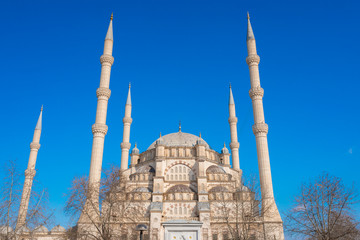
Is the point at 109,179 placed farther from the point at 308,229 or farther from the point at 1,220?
the point at 308,229

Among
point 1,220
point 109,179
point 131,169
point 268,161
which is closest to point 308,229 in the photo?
point 268,161

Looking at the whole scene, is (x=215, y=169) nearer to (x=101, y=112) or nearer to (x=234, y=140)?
(x=234, y=140)

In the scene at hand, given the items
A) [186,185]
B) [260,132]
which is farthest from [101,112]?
[260,132]

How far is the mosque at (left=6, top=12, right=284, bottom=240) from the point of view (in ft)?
81.6

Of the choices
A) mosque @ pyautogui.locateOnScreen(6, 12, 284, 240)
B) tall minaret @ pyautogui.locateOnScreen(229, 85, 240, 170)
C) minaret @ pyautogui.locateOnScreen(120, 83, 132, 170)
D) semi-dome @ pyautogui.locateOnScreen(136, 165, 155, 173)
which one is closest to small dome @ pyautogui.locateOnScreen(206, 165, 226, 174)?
mosque @ pyautogui.locateOnScreen(6, 12, 284, 240)

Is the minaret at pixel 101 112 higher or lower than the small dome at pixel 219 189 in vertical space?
higher

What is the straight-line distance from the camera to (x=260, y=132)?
1117 inches

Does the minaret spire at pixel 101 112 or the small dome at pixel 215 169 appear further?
the small dome at pixel 215 169

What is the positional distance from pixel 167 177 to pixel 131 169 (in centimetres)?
549

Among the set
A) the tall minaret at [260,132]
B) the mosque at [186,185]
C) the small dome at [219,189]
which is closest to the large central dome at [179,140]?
the mosque at [186,185]

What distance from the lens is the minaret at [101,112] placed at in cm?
2658

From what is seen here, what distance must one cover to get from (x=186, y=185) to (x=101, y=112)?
12574 millimetres

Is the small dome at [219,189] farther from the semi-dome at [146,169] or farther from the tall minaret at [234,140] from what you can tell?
the tall minaret at [234,140]

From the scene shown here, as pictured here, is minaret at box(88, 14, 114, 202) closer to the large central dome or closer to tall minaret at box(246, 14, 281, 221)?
the large central dome
